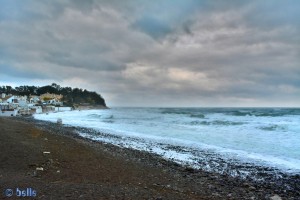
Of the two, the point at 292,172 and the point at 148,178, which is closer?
the point at 148,178

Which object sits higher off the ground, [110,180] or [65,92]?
[65,92]

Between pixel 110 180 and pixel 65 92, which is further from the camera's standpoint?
pixel 65 92

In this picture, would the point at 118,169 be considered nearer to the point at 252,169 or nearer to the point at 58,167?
the point at 58,167

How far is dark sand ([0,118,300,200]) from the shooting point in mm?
6703

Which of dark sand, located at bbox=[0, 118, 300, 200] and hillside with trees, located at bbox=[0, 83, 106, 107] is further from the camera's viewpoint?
hillside with trees, located at bbox=[0, 83, 106, 107]

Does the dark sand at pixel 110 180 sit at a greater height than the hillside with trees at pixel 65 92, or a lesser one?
lesser

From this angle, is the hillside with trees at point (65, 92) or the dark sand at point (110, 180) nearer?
the dark sand at point (110, 180)

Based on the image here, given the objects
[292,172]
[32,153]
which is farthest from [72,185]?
[292,172]

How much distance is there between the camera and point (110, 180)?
8031 millimetres

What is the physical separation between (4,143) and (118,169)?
18.2ft

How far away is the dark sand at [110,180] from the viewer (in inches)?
264

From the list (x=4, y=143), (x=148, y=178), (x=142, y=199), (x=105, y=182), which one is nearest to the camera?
(x=142, y=199)

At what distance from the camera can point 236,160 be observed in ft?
43.1

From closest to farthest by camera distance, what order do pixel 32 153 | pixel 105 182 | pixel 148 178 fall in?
pixel 105 182, pixel 148 178, pixel 32 153
